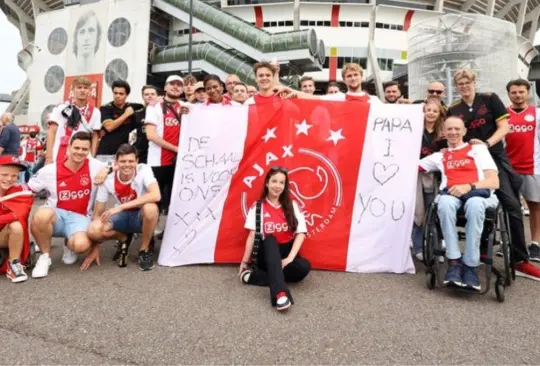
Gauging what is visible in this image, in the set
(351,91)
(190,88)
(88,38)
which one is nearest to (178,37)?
(88,38)

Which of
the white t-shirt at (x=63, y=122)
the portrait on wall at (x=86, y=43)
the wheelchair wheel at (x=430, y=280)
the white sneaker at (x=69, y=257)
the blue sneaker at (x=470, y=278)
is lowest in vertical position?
the white sneaker at (x=69, y=257)

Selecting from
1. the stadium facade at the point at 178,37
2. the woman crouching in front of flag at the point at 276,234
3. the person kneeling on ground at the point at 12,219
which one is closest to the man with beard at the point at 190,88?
the person kneeling on ground at the point at 12,219

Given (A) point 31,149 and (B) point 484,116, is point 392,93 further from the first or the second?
(A) point 31,149

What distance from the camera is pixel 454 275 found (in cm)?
290

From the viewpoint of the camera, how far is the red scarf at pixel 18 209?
322cm

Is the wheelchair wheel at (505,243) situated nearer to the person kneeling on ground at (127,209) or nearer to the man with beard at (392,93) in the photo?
the man with beard at (392,93)

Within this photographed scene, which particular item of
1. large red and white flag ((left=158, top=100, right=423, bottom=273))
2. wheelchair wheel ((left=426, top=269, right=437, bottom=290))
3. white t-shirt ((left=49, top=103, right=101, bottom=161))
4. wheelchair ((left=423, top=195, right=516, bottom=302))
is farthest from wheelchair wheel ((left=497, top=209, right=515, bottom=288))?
white t-shirt ((left=49, top=103, right=101, bottom=161))

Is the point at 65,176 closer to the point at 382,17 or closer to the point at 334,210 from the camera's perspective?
the point at 334,210

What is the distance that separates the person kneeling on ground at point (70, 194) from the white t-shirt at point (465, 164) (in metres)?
3.14

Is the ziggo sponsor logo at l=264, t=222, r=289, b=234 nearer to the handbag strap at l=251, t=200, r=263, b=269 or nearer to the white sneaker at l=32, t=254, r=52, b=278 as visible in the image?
the handbag strap at l=251, t=200, r=263, b=269

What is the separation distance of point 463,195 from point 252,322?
75.8 inches

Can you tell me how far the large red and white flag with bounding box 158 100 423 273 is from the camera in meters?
3.54

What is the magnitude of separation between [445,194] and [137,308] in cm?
253

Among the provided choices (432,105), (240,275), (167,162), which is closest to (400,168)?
(432,105)
